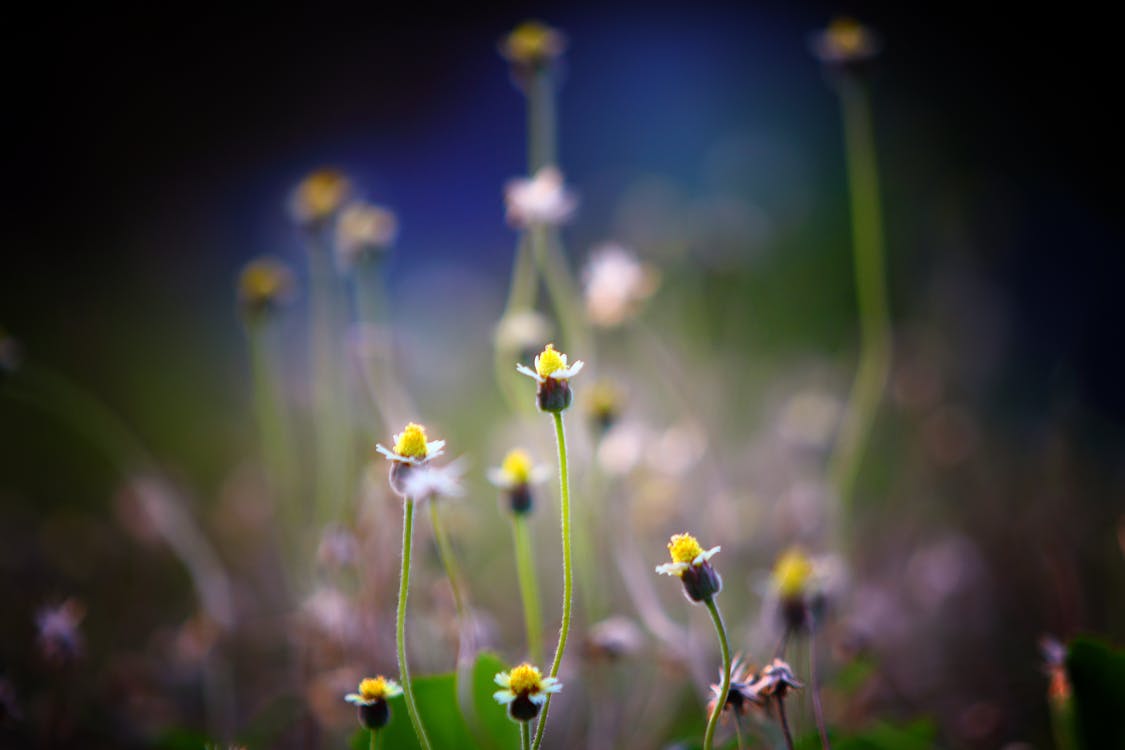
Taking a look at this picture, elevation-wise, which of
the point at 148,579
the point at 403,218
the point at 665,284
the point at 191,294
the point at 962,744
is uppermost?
the point at 403,218

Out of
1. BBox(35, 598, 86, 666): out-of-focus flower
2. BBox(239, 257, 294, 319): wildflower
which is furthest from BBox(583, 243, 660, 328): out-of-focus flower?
BBox(35, 598, 86, 666): out-of-focus flower

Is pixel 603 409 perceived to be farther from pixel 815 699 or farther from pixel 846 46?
pixel 846 46

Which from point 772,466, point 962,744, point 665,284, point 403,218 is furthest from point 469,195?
point 962,744

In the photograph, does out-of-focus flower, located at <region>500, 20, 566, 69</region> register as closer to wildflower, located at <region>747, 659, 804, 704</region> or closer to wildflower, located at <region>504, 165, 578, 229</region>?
wildflower, located at <region>504, 165, 578, 229</region>

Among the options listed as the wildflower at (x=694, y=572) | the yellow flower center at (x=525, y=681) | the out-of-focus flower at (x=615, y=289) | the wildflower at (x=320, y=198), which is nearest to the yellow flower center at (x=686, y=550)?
the wildflower at (x=694, y=572)

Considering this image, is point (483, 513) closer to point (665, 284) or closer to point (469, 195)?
point (665, 284)

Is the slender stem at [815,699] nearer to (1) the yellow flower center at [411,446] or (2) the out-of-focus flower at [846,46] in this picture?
(1) the yellow flower center at [411,446]
